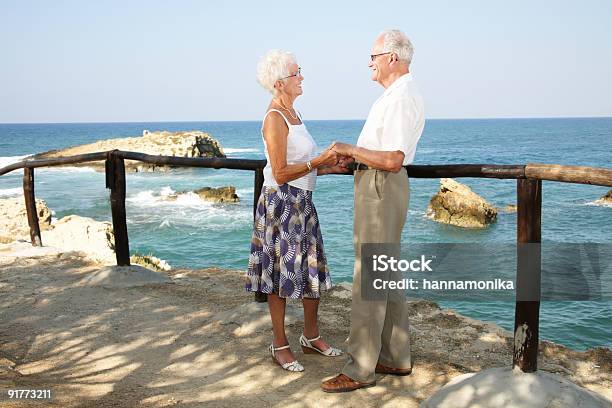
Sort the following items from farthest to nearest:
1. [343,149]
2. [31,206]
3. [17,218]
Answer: [17,218] < [31,206] < [343,149]

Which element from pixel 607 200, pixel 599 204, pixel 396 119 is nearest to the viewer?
pixel 396 119

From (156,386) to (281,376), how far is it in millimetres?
773

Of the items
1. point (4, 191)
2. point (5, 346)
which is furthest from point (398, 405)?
point (4, 191)

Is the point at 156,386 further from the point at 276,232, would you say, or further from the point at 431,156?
the point at 431,156

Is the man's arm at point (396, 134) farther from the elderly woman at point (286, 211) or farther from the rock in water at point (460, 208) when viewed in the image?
the rock in water at point (460, 208)

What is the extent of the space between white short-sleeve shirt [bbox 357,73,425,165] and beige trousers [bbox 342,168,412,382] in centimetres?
20

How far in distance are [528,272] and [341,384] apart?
4.06 ft

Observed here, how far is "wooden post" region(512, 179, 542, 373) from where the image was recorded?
11.2 ft

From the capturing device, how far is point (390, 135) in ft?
11.0

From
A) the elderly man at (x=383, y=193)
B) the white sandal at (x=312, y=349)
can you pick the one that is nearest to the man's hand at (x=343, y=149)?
the elderly man at (x=383, y=193)

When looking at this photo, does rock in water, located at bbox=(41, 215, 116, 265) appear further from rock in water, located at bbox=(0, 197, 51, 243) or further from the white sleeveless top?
the white sleeveless top

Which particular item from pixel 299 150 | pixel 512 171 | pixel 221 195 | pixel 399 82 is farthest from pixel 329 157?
pixel 221 195

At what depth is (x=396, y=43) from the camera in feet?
11.1

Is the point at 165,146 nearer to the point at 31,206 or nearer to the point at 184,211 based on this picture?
the point at 184,211
